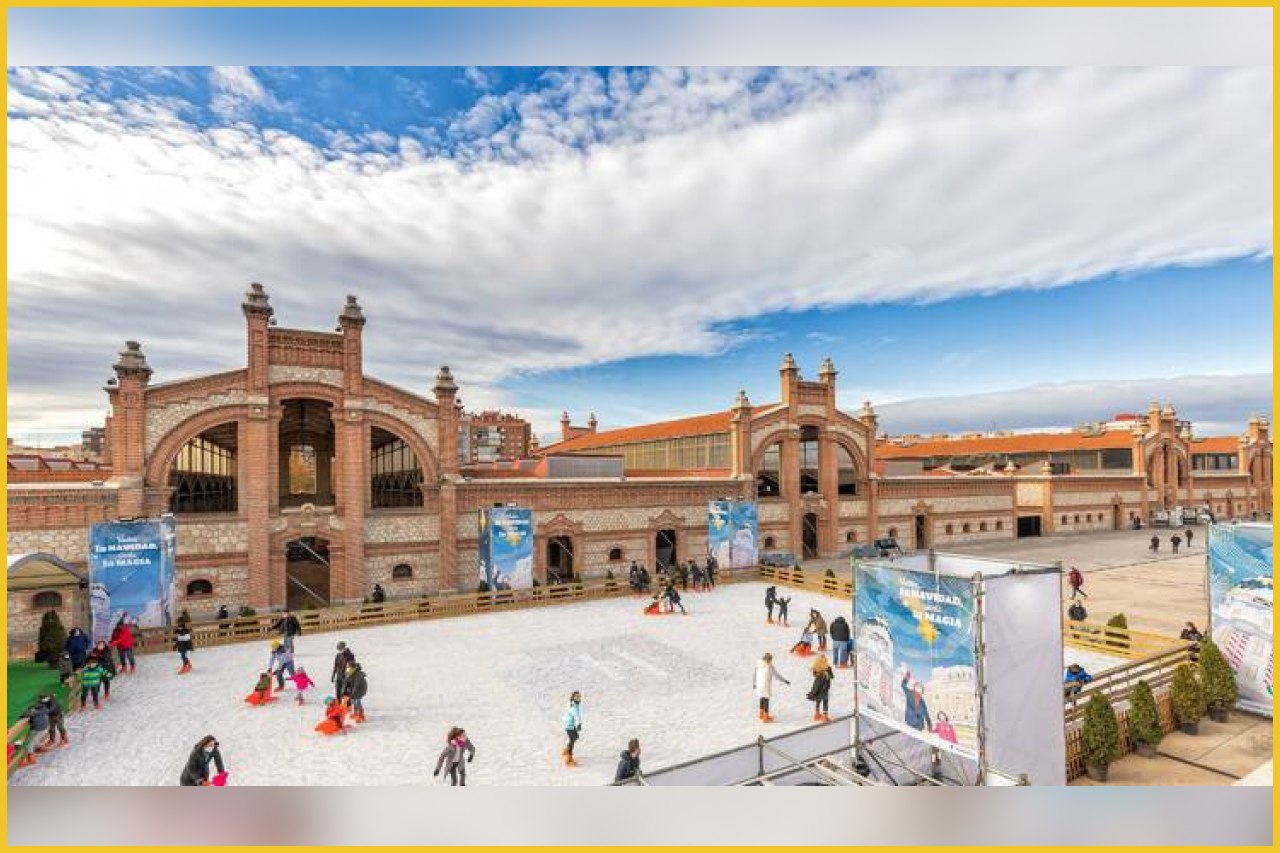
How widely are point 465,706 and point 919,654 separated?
9.72 meters

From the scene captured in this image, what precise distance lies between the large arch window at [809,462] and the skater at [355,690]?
91.3 ft

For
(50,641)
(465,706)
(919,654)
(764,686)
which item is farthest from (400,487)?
(919,654)

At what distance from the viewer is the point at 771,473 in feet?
116

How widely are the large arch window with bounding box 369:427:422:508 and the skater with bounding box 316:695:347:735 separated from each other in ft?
45.9

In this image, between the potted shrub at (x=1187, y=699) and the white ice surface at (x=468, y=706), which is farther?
the potted shrub at (x=1187, y=699)

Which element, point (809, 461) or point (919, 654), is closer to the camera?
point (919, 654)

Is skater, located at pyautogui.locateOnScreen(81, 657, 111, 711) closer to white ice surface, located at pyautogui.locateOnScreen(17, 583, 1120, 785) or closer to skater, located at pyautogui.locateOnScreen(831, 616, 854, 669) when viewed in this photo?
white ice surface, located at pyautogui.locateOnScreen(17, 583, 1120, 785)

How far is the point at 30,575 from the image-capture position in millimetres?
17312

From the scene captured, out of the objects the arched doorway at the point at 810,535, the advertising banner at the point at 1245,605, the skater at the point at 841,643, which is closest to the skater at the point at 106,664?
the skater at the point at 841,643

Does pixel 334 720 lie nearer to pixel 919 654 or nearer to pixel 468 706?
pixel 468 706

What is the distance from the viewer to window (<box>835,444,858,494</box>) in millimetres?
37062

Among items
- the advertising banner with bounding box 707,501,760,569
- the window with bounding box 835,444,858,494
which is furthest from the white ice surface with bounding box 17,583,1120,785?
the window with bounding box 835,444,858,494

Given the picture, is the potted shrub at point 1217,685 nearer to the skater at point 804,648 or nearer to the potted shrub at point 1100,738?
the potted shrub at point 1100,738

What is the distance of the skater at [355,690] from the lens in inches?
501
